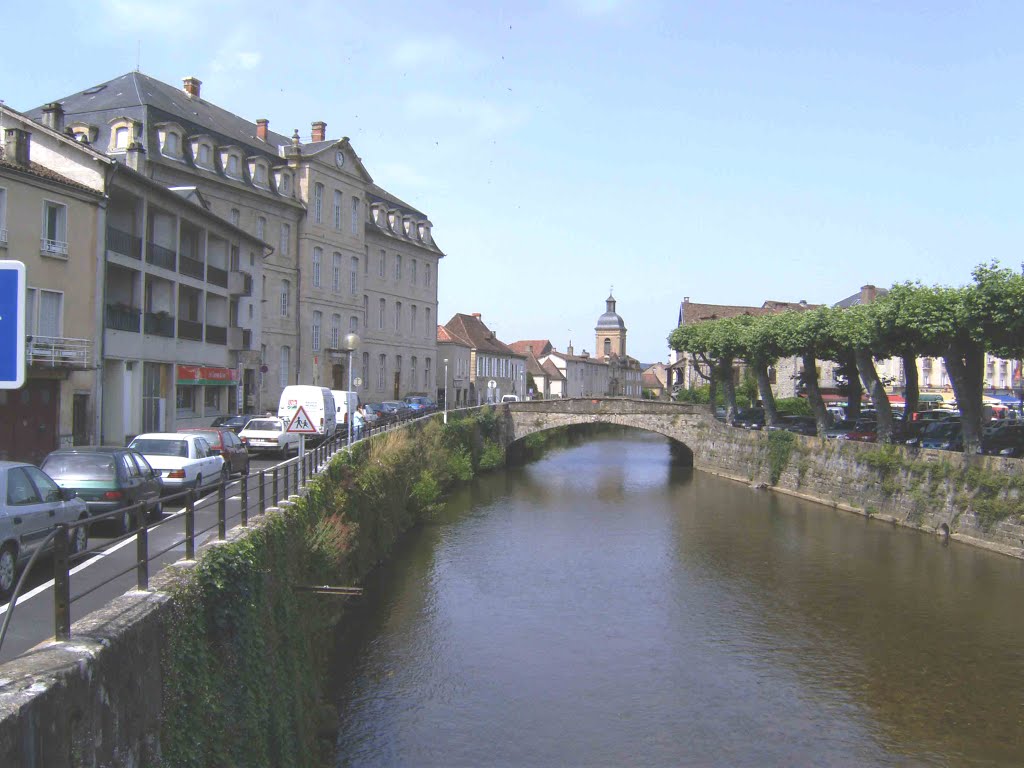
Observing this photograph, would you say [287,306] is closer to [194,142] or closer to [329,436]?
[194,142]

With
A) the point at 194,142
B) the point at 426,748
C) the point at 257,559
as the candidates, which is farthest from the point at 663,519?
the point at 194,142

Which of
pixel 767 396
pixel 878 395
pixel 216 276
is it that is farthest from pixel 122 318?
pixel 767 396

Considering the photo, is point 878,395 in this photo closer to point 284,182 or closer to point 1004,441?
point 1004,441

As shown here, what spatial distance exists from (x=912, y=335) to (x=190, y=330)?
75.2 ft

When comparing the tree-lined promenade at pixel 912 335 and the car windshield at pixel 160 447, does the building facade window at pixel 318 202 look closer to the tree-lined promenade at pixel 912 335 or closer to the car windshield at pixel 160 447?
the tree-lined promenade at pixel 912 335

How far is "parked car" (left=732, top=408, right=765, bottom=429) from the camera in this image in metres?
44.8

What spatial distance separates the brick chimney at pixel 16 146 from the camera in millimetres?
21297

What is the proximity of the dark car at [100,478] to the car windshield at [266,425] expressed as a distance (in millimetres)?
12685

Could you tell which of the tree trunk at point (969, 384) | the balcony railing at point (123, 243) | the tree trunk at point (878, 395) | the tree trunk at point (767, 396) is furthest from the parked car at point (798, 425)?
the balcony railing at point (123, 243)

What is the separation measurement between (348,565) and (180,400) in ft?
55.2

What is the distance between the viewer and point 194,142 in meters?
36.9

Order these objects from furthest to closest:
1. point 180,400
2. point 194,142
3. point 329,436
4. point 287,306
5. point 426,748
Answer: point 287,306
point 194,142
point 180,400
point 329,436
point 426,748

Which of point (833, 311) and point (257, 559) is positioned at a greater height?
point (833, 311)

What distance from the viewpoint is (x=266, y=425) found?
1056 inches
